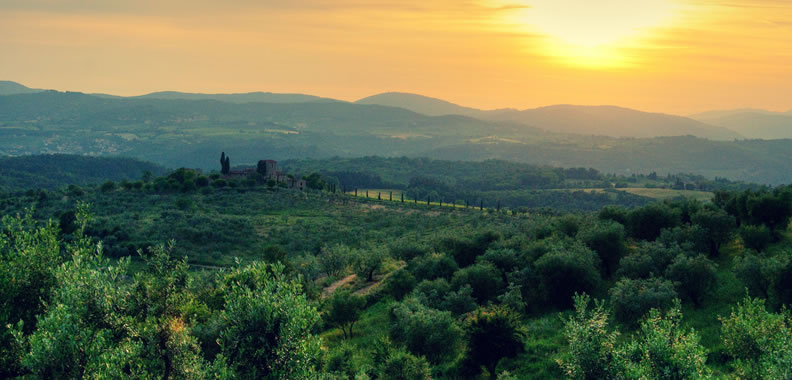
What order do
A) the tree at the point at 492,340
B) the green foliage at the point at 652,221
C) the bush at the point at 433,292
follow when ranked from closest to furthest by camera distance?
the tree at the point at 492,340
the bush at the point at 433,292
the green foliage at the point at 652,221

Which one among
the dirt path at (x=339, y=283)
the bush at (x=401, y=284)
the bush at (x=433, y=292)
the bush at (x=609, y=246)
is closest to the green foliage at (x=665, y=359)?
the bush at (x=433, y=292)

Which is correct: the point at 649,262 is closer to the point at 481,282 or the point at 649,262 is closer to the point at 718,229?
the point at 718,229

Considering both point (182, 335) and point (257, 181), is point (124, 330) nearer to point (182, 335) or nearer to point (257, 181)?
point (182, 335)

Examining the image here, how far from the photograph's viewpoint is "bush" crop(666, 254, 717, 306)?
32406mm

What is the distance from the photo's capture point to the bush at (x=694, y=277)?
1276 inches

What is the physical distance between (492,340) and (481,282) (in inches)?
471

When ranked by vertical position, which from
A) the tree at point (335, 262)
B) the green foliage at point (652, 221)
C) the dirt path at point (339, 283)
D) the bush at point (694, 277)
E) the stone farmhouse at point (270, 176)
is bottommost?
the dirt path at point (339, 283)

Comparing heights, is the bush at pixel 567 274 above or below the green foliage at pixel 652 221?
below

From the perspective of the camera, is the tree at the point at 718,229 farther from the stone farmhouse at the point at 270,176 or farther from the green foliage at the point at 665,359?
the stone farmhouse at the point at 270,176

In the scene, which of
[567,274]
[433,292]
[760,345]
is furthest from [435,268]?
[760,345]

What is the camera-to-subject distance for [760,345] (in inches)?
774

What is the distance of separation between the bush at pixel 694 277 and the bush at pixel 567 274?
217 inches

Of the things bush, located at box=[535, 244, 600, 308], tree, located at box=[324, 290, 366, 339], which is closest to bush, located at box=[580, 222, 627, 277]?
bush, located at box=[535, 244, 600, 308]

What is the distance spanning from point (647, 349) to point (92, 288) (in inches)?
671
